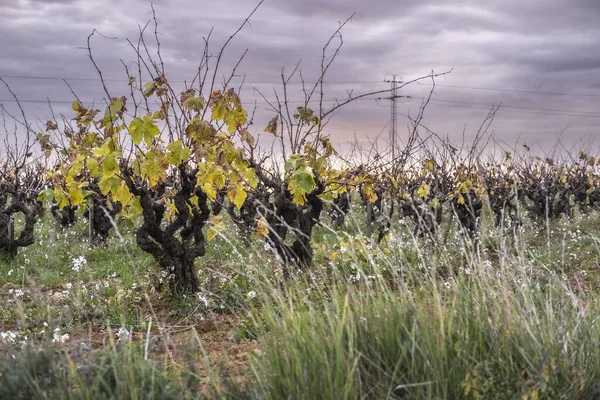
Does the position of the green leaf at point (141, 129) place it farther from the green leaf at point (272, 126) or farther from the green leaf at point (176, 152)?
the green leaf at point (272, 126)

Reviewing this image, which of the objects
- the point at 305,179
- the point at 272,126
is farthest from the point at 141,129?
the point at 272,126

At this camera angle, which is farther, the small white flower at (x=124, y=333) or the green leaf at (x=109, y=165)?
the green leaf at (x=109, y=165)

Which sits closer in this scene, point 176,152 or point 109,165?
point 109,165

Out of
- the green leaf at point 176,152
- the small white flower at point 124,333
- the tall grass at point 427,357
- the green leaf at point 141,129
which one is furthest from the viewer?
the green leaf at point 176,152

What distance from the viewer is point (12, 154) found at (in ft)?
43.2

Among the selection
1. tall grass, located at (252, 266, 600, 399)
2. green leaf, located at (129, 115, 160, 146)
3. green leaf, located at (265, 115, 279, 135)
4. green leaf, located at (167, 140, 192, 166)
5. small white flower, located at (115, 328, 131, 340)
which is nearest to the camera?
tall grass, located at (252, 266, 600, 399)

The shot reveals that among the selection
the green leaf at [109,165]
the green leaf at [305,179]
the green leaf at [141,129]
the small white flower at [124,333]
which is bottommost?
the small white flower at [124,333]

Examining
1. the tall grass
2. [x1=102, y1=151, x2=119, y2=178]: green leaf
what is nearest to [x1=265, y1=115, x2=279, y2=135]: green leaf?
[x1=102, y1=151, x2=119, y2=178]: green leaf

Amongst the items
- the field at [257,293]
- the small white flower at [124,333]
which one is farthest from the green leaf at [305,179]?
the small white flower at [124,333]

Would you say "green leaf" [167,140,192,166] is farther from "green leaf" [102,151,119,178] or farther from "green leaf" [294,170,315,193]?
"green leaf" [294,170,315,193]

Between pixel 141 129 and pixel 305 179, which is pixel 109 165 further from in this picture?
pixel 305 179

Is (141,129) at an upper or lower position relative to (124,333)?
upper

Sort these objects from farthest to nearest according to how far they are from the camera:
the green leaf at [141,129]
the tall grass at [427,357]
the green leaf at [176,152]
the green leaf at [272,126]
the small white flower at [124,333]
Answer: the green leaf at [272,126] < the green leaf at [176,152] < the green leaf at [141,129] < the small white flower at [124,333] < the tall grass at [427,357]

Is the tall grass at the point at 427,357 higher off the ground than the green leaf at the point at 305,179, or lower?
lower
